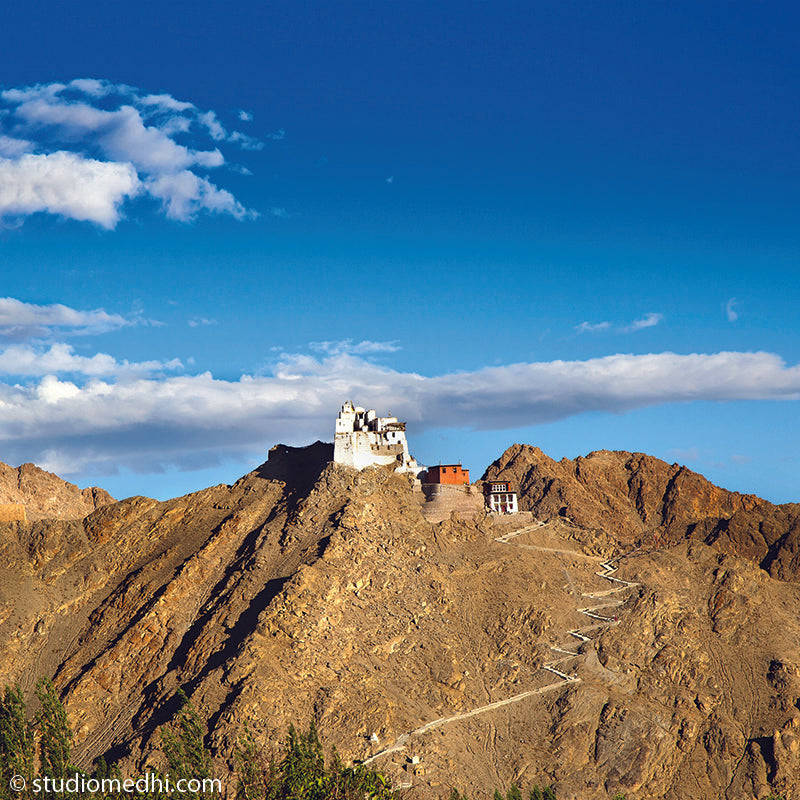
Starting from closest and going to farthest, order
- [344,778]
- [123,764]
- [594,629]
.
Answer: [344,778] → [123,764] → [594,629]

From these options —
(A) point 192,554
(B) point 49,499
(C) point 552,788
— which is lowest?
(C) point 552,788

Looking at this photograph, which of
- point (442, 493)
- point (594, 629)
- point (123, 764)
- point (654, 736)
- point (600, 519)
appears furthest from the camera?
point (600, 519)

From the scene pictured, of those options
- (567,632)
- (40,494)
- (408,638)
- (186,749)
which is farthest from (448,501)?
(40,494)

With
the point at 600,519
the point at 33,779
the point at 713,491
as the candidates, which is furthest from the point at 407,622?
the point at 713,491

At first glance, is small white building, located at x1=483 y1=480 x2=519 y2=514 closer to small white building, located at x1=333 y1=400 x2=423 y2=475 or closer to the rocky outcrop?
small white building, located at x1=333 y1=400 x2=423 y2=475

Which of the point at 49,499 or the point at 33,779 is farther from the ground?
the point at 49,499

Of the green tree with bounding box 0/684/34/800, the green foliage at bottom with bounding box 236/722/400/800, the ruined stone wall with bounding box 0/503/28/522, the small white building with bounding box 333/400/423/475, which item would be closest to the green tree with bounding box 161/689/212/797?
the green foliage at bottom with bounding box 236/722/400/800

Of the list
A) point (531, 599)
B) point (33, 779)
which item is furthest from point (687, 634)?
point (33, 779)

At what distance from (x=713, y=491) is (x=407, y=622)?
8429 cm

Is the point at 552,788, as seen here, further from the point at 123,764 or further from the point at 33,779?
the point at 33,779

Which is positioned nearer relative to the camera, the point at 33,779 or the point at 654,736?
the point at 33,779

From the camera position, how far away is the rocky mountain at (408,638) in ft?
358

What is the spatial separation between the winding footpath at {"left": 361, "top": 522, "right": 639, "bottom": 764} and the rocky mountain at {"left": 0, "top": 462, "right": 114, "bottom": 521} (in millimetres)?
82864

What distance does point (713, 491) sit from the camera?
184m
